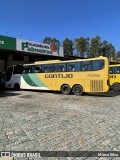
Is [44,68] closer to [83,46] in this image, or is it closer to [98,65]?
[98,65]

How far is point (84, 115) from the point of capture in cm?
826

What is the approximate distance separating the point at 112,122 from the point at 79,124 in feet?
4.05

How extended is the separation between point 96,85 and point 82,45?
233 feet

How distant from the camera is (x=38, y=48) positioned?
27.4 metres

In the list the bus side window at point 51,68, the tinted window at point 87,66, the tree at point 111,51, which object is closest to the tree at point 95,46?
the tree at point 111,51


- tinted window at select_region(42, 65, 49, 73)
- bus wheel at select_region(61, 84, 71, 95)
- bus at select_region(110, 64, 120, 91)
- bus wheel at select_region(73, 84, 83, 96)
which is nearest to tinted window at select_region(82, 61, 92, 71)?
bus wheel at select_region(73, 84, 83, 96)

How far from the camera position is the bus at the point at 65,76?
14.9 m

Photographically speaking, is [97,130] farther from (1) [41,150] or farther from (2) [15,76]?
(2) [15,76]

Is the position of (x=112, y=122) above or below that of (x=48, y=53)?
below

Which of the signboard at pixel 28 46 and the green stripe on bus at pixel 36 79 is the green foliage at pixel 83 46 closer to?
the signboard at pixel 28 46

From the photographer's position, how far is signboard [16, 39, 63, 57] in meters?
25.2

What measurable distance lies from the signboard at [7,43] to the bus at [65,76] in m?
3.99

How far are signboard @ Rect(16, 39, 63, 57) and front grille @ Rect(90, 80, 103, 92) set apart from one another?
1292cm

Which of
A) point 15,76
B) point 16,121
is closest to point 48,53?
point 15,76
